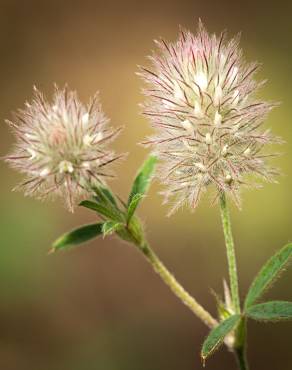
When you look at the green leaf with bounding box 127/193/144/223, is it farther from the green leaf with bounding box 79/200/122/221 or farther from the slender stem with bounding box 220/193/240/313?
the slender stem with bounding box 220/193/240/313

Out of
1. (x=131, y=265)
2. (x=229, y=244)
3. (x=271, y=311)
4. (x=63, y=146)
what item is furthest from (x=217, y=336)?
(x=131, y=265)

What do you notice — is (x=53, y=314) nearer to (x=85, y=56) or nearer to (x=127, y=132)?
(x=127, y=132)

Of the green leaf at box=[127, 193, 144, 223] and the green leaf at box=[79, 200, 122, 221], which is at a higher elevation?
the green leaf at box=[79, 200, 122, 221]

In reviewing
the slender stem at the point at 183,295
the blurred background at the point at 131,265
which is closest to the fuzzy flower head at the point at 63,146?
the slender stem at the point at 183,295

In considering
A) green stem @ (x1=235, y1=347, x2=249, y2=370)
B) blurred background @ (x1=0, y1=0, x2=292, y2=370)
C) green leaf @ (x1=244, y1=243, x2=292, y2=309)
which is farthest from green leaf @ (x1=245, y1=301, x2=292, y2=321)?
blurred background @ (x1=0, y1=0, x2=292, y2=370)

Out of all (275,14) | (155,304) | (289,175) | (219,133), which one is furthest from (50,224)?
(219,133)

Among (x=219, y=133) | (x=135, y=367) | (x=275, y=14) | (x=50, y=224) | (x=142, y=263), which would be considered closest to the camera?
(x=219, y=133)

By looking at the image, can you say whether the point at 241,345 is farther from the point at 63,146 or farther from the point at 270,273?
the point at 63,146

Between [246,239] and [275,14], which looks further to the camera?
[275,14]
